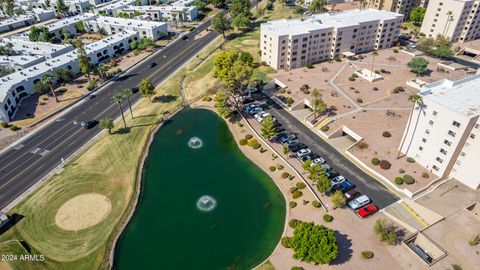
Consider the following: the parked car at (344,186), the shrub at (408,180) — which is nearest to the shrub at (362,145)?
the shrub at (408,180)

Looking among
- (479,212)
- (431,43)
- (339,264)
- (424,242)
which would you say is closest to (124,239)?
(339,264)

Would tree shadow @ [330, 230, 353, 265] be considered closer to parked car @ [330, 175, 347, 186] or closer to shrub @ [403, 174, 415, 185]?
parked car @ [330, 175, 347, 186]

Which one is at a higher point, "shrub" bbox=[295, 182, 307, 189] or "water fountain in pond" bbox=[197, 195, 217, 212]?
"shrub" bbox=[295, 182, 307, 189]

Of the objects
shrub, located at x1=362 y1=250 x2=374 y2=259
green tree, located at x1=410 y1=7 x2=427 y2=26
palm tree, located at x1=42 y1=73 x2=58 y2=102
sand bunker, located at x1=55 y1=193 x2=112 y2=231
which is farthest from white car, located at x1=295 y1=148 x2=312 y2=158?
green tree, located at x1=410 y1=7 x2=427 y2=26

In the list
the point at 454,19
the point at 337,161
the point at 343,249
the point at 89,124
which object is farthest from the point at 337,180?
the point at 454,19

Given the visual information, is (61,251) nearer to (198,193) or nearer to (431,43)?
(198,193)
